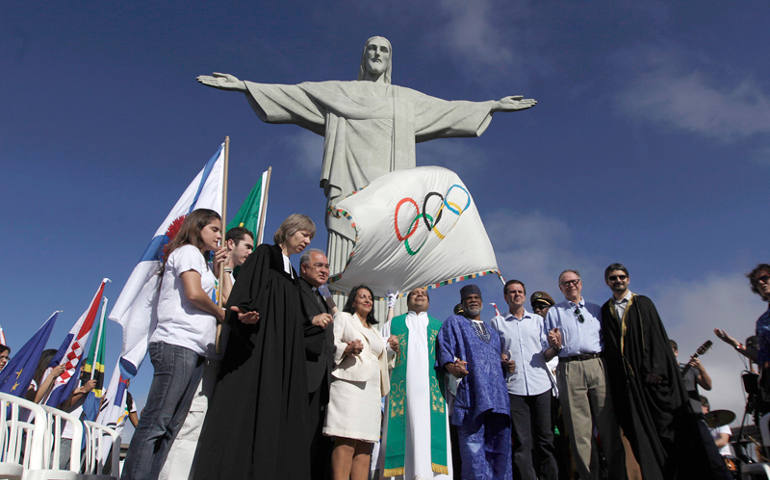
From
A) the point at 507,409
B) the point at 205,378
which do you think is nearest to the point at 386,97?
the point at 507,409

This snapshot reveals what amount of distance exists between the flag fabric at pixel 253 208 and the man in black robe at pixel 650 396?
347cm

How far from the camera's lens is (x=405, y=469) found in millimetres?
4355

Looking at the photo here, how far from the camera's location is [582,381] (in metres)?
4.33

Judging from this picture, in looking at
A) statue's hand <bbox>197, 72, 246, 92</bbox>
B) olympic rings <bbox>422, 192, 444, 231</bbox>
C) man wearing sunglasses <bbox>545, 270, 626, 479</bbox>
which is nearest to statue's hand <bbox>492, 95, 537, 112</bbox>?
olympic rings <bbox>422, 192, 444, 231</bbox>

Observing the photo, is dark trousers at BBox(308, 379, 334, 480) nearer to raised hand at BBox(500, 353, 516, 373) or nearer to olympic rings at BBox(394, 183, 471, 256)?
raised hand at BBox(500, 353, 516, 373)

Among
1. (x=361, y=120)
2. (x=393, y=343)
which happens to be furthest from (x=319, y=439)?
(x=361, y=120)

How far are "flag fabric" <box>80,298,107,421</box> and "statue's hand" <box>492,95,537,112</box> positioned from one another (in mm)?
6890

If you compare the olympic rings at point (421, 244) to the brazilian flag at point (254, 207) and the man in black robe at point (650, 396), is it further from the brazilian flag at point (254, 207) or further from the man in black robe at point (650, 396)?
the man in black robe at point (650, 396)

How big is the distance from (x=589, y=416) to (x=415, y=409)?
51.2 inches

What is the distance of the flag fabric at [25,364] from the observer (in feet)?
19.9

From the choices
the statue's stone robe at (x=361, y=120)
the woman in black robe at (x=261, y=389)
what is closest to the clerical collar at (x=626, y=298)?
the woman in black robe at (x=261, y=389)

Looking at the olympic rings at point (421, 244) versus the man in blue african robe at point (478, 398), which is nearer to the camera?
the man in blue african robe at point (478, 398)

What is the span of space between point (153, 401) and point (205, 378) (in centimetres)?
38

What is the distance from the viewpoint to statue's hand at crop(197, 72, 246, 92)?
321 inches
